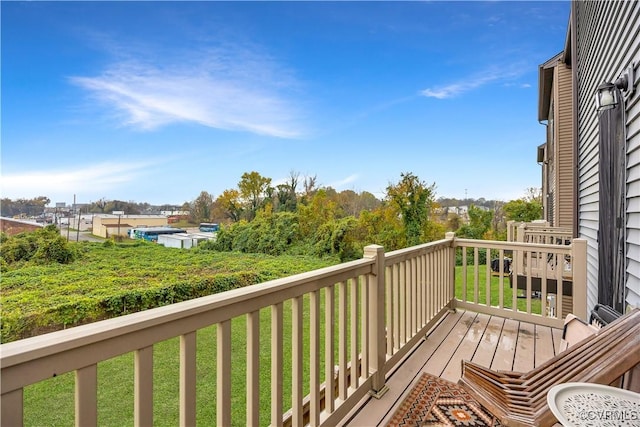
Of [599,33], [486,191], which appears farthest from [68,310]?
[486,191]

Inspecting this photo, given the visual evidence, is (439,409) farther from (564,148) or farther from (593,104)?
(564,148)

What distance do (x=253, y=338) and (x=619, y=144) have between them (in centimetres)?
285

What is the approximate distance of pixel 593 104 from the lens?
11.7ft

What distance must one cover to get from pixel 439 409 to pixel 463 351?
903mm

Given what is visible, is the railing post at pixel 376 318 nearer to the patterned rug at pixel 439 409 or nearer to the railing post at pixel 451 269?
the patterned rug at pixel 439 409

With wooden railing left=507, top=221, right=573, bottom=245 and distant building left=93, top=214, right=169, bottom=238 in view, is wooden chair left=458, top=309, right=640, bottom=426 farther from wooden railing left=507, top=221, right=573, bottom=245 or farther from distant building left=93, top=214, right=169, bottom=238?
distant building left=93, top=214, right=169, bottom=238

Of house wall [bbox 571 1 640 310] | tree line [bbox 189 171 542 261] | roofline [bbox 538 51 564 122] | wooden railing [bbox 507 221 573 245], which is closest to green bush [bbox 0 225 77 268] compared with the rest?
tree line [bbox 189 171 542 261]

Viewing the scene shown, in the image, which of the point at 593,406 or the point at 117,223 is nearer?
the point at 593,406

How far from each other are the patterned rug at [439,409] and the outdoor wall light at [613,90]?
2.25 meters

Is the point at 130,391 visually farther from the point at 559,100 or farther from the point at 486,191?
the point at 486,191

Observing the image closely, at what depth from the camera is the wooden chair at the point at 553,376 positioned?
118cm

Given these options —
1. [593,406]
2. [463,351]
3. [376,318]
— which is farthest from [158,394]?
[593,406]

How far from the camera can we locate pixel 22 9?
5160 millimetres

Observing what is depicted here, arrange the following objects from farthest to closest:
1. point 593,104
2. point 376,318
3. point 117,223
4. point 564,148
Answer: point 564,148 → point 117,223 → point 593,104 → point 376,318
